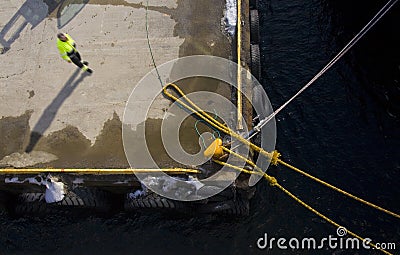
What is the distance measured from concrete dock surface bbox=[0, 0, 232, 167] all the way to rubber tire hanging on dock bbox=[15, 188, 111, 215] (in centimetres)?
89

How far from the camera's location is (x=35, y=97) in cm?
1075

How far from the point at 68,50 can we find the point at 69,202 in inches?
151

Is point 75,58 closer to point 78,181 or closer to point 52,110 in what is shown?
point 52,110

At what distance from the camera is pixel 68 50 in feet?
32.7

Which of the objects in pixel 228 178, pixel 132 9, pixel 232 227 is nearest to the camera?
pixel 228 178

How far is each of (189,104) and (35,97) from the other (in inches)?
164

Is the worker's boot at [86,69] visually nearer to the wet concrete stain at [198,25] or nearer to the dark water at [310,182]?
the wet concrete stain at [198,25]

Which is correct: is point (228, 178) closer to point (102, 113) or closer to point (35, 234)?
point (102, 113)

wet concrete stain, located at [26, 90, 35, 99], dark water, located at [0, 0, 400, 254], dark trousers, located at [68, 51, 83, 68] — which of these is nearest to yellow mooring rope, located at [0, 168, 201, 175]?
wet concrete stain, located at [26, 90, 35, 99]

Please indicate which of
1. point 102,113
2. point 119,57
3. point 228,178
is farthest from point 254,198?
point 119,57

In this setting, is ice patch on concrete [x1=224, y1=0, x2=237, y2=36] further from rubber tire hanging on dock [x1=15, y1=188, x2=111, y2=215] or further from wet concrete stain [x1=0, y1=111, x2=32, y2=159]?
wet concrete stain [x1=0, y1=111, x2=32, y2=159]

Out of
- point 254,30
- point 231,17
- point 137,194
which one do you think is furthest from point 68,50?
point 254,30

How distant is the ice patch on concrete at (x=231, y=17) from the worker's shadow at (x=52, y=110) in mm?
4130

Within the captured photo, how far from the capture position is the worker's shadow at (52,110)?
10.2 meters
